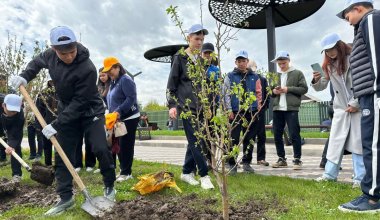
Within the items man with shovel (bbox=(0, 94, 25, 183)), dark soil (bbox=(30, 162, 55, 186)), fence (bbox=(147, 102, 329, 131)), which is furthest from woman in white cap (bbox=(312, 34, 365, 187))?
fence (bbox=(147, 102, 329, 131))

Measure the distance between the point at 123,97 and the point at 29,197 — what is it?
1920 mm

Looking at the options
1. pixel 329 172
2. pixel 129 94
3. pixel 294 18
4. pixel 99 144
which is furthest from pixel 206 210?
pixel 294 18

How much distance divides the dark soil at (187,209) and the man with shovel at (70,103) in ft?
2.19

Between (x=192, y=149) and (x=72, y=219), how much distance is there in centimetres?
169

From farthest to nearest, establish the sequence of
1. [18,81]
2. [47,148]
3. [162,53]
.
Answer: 1. [162,53]
2. [47,148]
3. [18,81]

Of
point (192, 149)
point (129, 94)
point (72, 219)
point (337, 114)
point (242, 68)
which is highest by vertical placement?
point (242, 68)

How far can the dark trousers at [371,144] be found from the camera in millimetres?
3168

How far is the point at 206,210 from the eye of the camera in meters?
3.33

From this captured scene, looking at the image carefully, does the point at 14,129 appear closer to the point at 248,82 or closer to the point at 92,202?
the point at 92,202

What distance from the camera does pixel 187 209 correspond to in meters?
3.37

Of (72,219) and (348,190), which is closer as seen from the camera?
(72,219)

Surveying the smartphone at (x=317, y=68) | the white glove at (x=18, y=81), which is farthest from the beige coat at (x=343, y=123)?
the white glove at (x=18, y=81)

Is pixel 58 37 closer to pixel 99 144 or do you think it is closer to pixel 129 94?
pixel 99 144

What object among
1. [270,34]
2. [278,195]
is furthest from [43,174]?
[270,34]
